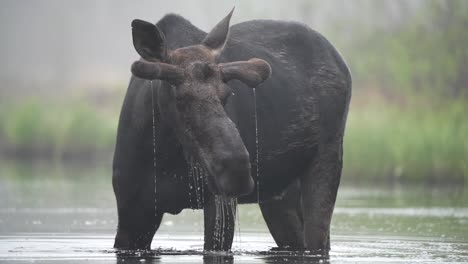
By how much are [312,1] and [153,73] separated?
38.5 meters

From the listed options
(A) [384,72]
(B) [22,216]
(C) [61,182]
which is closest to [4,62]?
(A) [384,72]

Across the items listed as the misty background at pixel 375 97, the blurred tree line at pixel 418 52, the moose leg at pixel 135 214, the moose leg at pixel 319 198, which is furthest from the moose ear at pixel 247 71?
the blurred tree line at pixel 418 52

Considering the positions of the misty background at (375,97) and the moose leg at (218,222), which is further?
the misty background at (375,97)

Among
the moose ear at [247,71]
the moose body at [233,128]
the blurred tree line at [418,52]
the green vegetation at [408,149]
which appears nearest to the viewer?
the moose body at [233,128]

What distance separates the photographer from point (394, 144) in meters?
26.0

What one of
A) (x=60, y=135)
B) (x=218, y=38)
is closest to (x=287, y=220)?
(x=218, y=38)

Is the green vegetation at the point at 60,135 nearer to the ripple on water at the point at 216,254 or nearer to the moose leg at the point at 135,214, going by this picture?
the ripple on water at the point at 216,254

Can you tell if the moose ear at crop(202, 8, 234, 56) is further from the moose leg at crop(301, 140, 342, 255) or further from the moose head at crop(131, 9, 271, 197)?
the moose leg at crop(301, 140, 342, 255)

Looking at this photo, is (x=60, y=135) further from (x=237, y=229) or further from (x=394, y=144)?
(x=237, y=229)

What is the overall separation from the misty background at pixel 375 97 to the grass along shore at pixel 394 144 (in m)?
0.02

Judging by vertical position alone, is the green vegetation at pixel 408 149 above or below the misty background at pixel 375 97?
below

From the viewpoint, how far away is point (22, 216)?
17406mm

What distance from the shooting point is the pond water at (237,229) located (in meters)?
11.8

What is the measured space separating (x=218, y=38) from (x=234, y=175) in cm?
158
